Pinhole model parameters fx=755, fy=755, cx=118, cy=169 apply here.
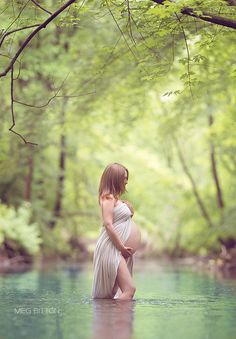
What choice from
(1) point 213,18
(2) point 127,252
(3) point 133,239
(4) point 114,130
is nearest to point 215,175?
(4) point 114,130

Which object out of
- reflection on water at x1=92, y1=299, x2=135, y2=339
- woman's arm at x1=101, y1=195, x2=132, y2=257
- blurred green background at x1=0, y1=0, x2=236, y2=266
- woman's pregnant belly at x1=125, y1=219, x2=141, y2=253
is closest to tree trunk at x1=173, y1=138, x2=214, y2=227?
blurred green background at x1=0, y1=0, x2=236, y2=266

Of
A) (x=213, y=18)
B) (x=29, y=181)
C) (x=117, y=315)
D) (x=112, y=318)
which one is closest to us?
(x=112, y=318)

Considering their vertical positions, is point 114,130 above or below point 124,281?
above

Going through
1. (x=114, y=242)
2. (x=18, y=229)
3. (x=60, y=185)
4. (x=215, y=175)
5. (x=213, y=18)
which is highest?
(x=213, y=18)

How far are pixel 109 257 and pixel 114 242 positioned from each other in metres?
0.22

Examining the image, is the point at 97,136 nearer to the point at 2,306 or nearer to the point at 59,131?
the point at 59,131

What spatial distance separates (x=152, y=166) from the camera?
107ft

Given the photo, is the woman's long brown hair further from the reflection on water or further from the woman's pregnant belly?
the reflection on water

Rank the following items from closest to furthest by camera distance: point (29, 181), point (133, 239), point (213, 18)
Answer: point (213, 18) < point (133, 239) < point (29, 181)

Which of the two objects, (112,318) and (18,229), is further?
(18,229)

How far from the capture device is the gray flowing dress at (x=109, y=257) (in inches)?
386

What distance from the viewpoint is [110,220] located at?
32.0 ft

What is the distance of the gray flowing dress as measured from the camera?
9805mm

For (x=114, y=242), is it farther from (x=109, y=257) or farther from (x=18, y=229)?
(x=18, y=229)
